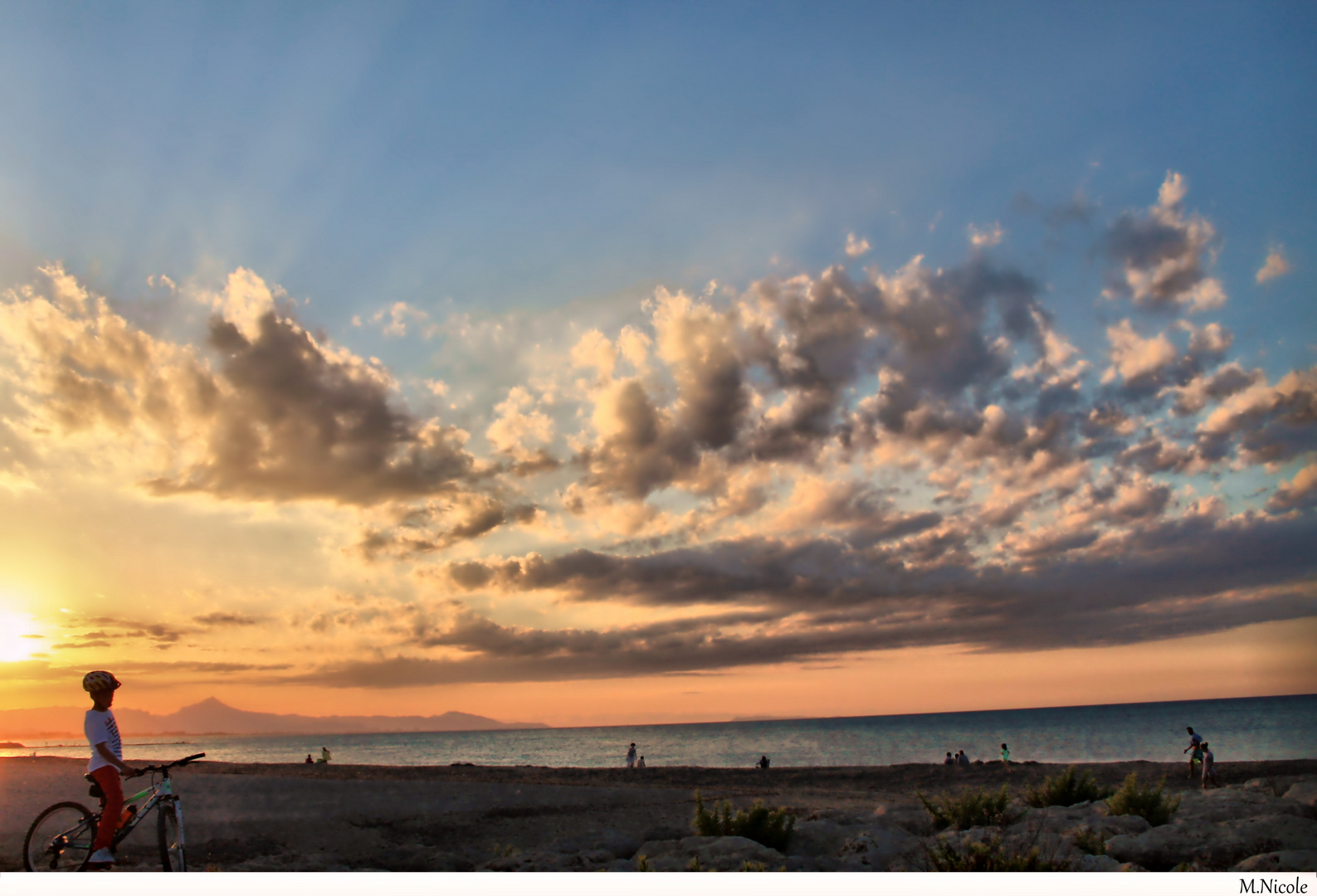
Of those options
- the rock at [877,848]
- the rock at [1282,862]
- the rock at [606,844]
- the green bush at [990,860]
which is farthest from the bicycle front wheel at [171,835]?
the rock at [1282,862]

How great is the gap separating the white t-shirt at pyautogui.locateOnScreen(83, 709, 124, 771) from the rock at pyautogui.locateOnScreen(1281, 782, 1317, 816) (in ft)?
57.7

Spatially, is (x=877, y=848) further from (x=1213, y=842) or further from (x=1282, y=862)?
(x=1282, y=862)

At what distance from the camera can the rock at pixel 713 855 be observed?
986 centimetres

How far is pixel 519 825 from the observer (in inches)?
672

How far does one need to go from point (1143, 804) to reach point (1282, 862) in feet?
17.1

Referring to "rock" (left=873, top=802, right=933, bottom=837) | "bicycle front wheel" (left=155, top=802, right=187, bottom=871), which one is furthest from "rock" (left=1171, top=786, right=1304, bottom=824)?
"bicycle front wheel" (left=155, top=802, right=187, bottom=871)

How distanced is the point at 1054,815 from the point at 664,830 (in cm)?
707

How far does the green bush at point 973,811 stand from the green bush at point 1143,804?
1734mm

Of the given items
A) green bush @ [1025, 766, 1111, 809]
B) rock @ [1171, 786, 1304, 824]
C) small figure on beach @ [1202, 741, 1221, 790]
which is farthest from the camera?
small figure on beach @ [1202, 741, 1221, 790]

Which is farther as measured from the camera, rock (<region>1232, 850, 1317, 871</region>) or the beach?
the beach

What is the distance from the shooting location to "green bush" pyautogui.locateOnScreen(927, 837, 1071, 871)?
851 centimetres

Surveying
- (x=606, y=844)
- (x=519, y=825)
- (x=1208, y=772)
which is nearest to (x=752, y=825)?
(x=606, y=844)

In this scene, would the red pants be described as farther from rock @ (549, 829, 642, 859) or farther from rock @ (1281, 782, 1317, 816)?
rock @ (1281, 782, 1317, 816)
